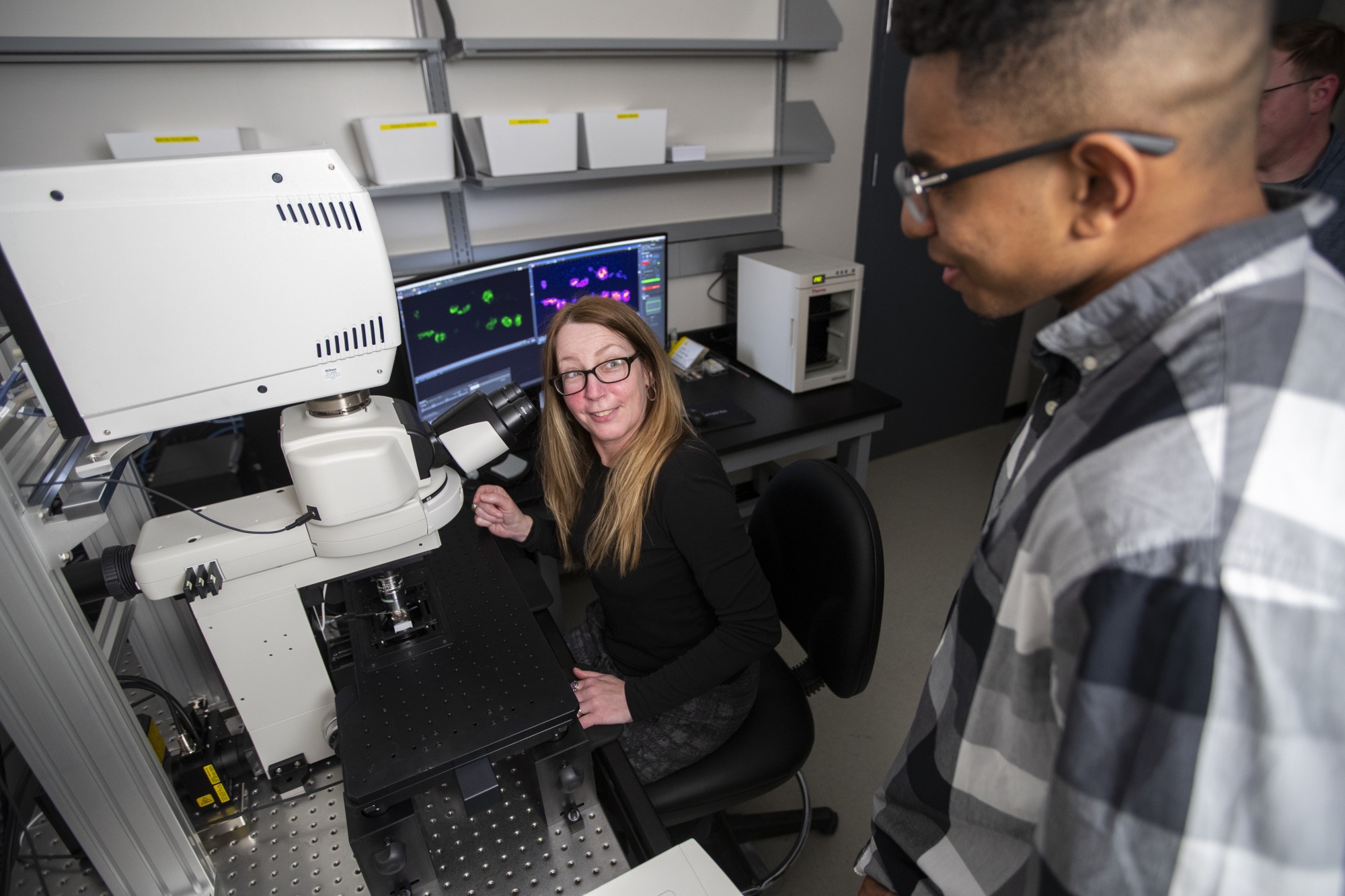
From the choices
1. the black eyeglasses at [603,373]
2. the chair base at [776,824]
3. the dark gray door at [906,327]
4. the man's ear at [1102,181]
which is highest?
the man's ear at [1102,181]

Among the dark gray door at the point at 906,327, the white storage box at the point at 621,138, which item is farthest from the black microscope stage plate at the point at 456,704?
the dark gray door at the point at 906,327

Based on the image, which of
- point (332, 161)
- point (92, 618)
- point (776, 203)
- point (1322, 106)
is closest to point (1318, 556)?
point (332, 161)

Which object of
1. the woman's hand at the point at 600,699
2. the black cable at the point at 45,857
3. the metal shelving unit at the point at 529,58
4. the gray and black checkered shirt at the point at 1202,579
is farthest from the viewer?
the metal shelving unit at the point at 529,58

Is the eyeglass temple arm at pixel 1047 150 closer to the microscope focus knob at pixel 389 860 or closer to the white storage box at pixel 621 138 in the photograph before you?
the microscope focus knob at pixel 389 860

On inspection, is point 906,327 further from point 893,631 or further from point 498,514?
point 498,514

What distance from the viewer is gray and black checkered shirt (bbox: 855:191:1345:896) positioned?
16.0 inches

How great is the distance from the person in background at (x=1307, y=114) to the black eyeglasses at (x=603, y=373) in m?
1.71

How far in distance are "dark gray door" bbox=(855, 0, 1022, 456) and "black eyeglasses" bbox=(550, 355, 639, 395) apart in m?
1.84

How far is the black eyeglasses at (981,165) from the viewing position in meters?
0.44

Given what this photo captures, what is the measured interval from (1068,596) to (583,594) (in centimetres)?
216

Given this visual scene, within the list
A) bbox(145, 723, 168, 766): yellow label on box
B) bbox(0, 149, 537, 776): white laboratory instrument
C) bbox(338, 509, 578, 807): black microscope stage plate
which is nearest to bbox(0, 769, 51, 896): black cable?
bbox(145, 723, 168, 766): yellow label on box

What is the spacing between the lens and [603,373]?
1.20m

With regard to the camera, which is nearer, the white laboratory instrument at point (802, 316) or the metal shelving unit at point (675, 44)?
the metal shelving unit at point (675, 44)

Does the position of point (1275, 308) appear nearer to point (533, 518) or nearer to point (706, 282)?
point (533, 518)
